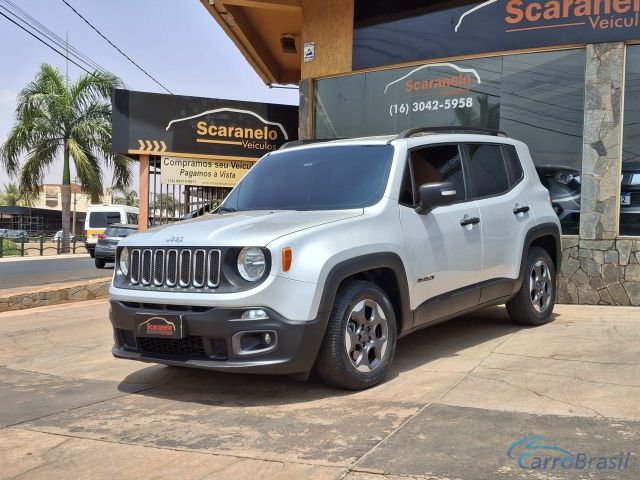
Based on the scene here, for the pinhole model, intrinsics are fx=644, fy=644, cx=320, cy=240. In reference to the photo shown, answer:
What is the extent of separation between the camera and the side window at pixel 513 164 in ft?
20.8

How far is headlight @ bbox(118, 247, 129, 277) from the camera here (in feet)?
15.6

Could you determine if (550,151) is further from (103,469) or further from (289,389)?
(103,469)

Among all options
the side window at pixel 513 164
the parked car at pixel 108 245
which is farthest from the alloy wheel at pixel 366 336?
the parked car at pixel 108 245

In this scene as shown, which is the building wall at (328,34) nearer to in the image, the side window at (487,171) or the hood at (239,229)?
the side window at (487,171)

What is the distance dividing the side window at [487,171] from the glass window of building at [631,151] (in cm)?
270

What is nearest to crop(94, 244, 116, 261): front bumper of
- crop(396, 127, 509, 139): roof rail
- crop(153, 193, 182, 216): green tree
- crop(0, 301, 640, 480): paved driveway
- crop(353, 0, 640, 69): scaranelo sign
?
crop(153, 193, 182, 216): green tree

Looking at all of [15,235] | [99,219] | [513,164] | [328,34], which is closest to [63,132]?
[99,219]

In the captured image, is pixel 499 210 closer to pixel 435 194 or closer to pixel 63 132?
pixel 435 194

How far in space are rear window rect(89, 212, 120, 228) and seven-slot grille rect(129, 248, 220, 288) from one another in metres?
23.3

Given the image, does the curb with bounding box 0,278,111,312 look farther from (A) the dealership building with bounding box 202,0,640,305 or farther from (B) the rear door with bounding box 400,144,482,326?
(B) the rear door with bounding box 400,144,482,326

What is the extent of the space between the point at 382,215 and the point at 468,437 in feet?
5.96

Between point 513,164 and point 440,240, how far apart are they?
1.76 m

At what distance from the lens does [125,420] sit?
4.07 m

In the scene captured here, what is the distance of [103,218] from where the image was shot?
26.9 meters
